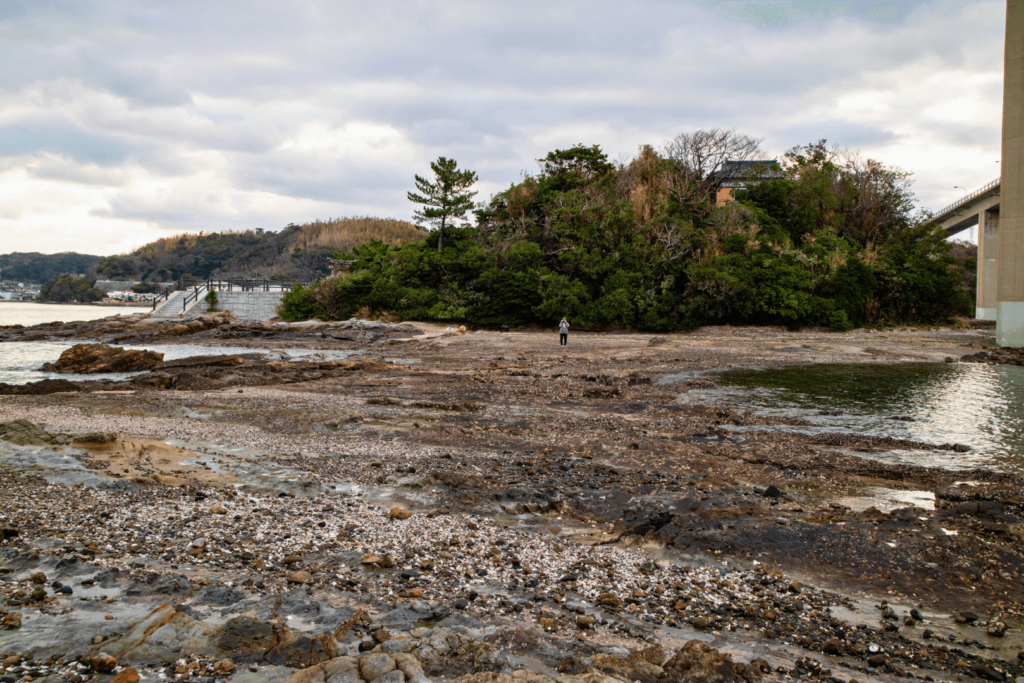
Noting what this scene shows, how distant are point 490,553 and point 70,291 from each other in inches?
4375

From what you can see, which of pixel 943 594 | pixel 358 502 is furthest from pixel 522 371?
pixel 943 594

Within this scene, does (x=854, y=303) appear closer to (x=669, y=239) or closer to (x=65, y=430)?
(x=669, y=239)

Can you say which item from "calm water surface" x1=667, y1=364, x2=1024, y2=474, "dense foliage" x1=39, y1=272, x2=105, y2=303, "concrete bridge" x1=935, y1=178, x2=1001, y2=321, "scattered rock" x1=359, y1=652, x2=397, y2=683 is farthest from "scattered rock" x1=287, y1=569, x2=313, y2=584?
"dense foliage" x1=39, y1=272, x2=105, y2=303

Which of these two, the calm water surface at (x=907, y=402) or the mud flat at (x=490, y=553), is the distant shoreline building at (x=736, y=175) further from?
the mud flat at (x=490, y=553)

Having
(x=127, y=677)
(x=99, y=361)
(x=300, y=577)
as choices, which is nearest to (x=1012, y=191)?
(x=300, y=577)

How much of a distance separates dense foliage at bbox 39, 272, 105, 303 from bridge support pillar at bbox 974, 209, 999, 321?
4301 inches

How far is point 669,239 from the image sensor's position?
33.8 meters

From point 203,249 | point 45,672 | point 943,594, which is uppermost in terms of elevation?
point 203,249

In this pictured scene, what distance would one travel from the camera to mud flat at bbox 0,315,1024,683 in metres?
3.08

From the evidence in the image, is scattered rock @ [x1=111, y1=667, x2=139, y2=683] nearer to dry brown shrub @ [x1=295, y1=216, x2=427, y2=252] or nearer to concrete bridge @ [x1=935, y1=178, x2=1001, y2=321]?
concrete bridge @ [x1=935, y1=178, x2=1001, y2=321]

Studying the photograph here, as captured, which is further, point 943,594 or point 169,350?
point 169,350

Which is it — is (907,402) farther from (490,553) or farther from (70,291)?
(70,291)

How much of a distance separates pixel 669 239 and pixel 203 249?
98.7m

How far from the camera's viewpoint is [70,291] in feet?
297
